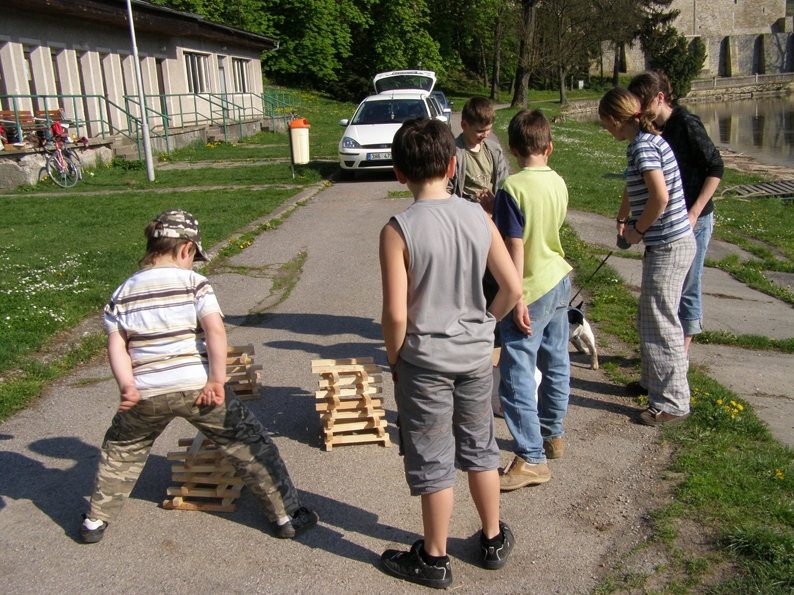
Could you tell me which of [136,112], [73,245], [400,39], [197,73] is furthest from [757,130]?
[73,245]

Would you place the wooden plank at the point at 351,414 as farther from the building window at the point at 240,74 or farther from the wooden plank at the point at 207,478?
the building window at the point at 240,74

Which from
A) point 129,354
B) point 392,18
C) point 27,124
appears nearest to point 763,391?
point 129,354

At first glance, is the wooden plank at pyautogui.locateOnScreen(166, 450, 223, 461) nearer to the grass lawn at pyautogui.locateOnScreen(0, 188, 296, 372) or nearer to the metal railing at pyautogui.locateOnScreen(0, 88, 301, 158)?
the grass lawn at pyautogui.locateOnScreen(0, 188, 296, 372)

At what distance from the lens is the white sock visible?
11.0 ft

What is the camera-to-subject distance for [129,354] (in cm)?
320

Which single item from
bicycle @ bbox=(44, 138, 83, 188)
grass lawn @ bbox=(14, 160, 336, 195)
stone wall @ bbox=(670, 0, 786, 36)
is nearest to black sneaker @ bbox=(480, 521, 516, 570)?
grass lawn @ bbox=(14, 160, 336, 195)

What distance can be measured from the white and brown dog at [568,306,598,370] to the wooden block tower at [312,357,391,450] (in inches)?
63.0

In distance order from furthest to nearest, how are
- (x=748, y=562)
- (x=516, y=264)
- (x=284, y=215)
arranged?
(x=284, y=215)
(x=516, y=264)
(x=748, y=562)

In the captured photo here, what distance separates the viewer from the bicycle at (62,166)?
1546 centimetres

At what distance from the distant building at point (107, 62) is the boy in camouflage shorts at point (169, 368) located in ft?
46.5

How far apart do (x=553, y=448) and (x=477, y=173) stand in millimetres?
1825

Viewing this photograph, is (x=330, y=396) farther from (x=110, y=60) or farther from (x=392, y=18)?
(x=392, y=18)

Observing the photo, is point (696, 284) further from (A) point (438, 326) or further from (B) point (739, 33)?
(B) point (739, 33)

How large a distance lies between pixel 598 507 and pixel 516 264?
1.23m
